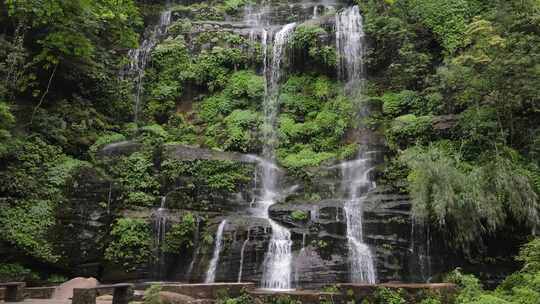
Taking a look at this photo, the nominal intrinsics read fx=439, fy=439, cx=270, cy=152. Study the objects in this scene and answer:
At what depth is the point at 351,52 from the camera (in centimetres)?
2039

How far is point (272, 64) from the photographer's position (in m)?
21.4

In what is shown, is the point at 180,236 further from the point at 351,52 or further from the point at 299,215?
the point at 351,52

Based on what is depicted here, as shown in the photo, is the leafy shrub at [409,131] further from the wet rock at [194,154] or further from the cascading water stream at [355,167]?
the wet rock at [194,154]

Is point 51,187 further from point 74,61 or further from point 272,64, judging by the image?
point 272,64

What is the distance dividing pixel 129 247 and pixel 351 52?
1312cm

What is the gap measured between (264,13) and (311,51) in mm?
6547

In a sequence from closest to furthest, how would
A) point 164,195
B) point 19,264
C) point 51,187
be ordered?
point 19,264 → point 51,187 → point 164,195

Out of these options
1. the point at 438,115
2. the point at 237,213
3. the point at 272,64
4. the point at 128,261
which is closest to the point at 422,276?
the point at 237,213

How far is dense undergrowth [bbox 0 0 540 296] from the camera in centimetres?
1184

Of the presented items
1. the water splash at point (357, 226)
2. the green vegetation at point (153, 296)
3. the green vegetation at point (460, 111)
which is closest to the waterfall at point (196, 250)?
the water splash at point (357, 226)

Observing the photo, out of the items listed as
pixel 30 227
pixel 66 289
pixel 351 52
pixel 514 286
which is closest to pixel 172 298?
pixel 66 289

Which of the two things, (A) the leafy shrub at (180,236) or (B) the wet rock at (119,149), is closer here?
(A) the leafy shrub at (180,236)

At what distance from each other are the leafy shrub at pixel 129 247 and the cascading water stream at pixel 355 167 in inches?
238

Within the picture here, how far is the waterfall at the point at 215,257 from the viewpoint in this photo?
12.4m
